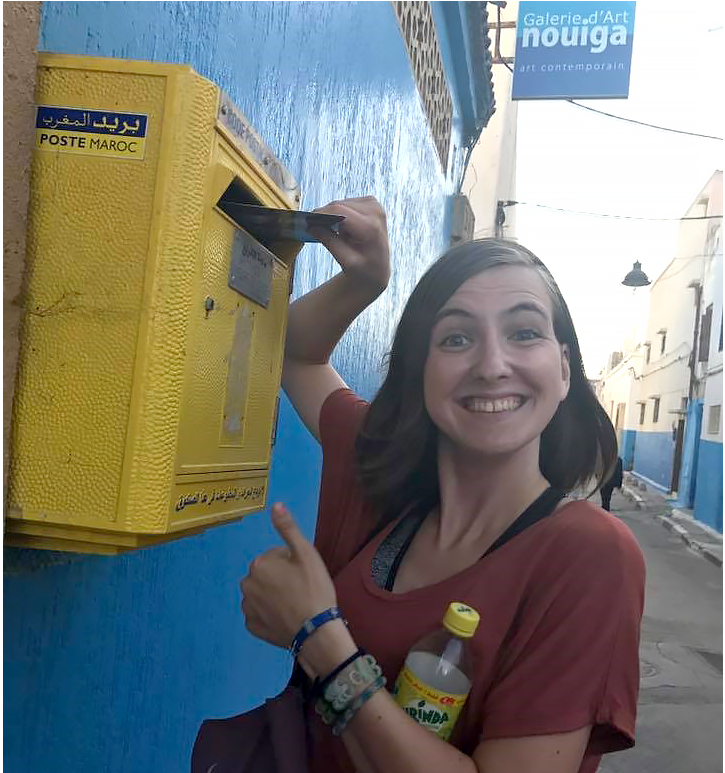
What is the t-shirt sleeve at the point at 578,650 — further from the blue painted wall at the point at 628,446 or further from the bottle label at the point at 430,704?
the blue painted wall at the point at 628,446

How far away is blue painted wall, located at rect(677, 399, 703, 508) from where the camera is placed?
13.7 m

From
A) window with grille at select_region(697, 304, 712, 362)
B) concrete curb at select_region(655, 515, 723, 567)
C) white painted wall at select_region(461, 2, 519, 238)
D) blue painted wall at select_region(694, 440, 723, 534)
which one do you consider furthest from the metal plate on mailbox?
window with grille at select_region(697, 304, 712, 362)

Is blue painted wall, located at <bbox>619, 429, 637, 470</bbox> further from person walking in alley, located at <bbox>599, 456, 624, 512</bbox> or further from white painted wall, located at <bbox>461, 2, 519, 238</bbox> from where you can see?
person walking in alley, located at <bbox>599, 456, 624, 512</bbox>

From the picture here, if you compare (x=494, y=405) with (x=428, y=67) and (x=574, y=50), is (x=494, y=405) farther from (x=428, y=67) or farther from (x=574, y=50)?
(x=428, y=67)

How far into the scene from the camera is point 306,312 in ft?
4.40

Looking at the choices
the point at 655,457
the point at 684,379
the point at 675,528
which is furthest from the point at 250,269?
the point at 655,457

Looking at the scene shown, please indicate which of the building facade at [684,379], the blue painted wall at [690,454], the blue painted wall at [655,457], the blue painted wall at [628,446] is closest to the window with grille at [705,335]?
the building facade at [684,379]

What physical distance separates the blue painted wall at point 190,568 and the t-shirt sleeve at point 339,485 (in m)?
0.30

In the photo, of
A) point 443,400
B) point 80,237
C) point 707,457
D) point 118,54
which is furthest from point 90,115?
point 707,457

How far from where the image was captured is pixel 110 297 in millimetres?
787

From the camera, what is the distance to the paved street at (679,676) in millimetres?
1134

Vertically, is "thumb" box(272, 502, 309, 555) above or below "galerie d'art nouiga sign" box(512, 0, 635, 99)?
below

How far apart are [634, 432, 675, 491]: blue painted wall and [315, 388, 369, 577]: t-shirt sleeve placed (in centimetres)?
1687

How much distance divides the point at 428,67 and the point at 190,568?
10.8 feet
